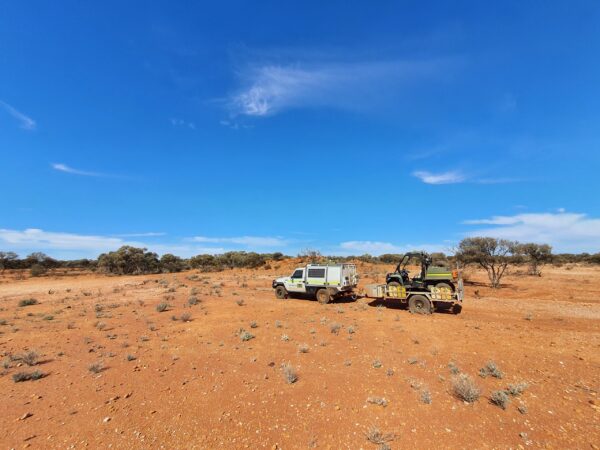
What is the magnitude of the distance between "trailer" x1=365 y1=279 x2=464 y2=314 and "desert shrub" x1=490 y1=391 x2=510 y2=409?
28.7ft

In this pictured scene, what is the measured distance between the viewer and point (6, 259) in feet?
194

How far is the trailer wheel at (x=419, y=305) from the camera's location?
1522cm

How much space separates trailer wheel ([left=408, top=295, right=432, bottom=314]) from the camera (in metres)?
15.2

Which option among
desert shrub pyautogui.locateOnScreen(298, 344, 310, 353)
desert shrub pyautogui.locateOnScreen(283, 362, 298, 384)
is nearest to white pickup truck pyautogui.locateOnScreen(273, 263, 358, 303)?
desert shrub pyautogui.locateOnScreen(298, 344, 310, 353)

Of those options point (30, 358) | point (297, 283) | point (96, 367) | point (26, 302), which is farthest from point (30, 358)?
point (26, 302)

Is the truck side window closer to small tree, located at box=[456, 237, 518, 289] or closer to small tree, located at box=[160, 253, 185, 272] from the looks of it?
small tree, located at box=[456, 237, 518, 289]

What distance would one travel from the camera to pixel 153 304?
19016 mm

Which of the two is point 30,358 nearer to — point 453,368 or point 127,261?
point 453,368

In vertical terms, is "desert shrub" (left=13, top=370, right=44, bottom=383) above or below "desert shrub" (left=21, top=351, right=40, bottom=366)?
below

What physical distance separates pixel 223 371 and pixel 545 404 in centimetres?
766

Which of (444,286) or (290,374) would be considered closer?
(290,374)

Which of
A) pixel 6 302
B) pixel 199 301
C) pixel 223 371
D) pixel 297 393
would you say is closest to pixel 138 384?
pixel 223 371

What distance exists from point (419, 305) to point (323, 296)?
5.76 m

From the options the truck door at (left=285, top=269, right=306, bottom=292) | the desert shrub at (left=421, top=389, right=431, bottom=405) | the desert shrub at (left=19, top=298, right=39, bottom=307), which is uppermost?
the truck door at (left=285, top=269, right=306, bottom=292)
